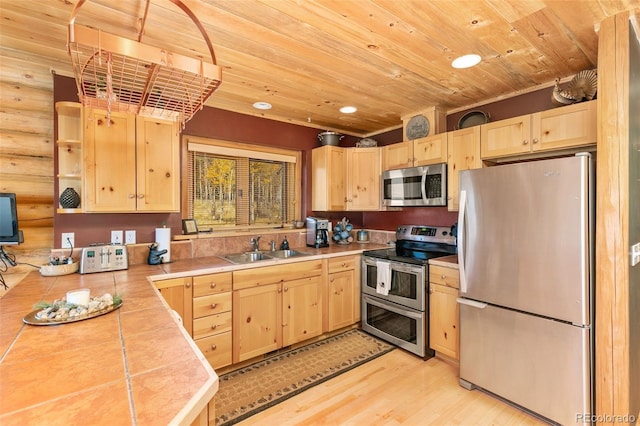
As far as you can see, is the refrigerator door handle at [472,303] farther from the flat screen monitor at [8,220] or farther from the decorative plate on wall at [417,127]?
the flat screen monitor at [8,220]

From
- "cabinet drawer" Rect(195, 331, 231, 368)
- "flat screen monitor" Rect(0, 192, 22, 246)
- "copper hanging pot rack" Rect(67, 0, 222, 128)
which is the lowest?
"cabinet drawer" Rect(195, 331, 231, 368)

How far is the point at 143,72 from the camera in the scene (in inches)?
49.3

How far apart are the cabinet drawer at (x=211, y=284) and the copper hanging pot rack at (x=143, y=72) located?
1224mm

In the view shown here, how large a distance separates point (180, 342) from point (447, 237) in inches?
108

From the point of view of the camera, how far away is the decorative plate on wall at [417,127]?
10.4 feet

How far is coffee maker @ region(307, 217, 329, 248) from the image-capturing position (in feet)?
11.6

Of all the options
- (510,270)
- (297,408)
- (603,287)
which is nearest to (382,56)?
(510,270)

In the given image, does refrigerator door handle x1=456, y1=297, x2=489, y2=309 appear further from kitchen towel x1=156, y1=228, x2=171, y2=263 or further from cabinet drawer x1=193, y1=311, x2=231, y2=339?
kitchen towel x1=156, y1=228, x2=171, y2=263

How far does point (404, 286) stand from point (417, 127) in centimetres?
163

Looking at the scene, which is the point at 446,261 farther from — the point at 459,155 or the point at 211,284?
the point at 211,284

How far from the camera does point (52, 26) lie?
1.73 meters

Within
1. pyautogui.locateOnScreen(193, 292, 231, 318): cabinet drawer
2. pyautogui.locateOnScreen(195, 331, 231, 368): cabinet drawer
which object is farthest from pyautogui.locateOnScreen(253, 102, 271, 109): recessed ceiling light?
pyautogui.locateOnScreen(195, 331, 231, 368): cabinet drawer

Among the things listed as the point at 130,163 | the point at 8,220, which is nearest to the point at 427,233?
the point at 130,163

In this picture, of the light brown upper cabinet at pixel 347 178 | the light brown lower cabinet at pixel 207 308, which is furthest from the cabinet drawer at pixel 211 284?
the light brown upper cabinet at pixel 347 178
